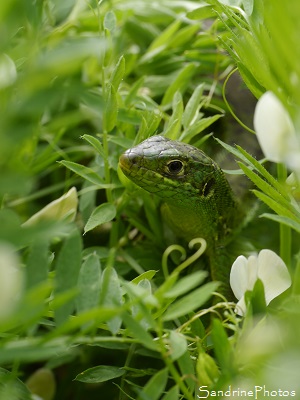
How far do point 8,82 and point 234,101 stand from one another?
0.88 meters

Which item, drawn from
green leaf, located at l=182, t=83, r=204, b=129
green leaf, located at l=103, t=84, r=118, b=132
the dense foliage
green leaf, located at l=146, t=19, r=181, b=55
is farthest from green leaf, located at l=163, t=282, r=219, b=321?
green leaf, located at l=146, t=19, r=181, b=55

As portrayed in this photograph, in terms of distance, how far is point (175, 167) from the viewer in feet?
3.19

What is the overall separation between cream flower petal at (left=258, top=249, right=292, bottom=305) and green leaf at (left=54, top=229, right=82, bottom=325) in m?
0.23

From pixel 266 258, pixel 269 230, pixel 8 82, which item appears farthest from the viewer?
pixel 269 230

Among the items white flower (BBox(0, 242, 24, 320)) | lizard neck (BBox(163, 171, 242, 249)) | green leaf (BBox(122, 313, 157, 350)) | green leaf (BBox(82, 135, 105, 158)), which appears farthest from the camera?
lizard neck (BBox(163, 171, 242, 249))

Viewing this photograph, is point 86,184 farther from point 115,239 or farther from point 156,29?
point 156,29

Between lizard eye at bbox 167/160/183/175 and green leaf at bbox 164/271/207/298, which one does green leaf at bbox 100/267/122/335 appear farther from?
lizard eye at bbox 167/160/183/175

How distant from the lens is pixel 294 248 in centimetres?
93

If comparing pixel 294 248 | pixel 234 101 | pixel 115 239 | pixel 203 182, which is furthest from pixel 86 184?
pixel 234 101

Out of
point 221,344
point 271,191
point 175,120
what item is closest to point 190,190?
point 175,120

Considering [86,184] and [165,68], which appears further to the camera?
[165,68]

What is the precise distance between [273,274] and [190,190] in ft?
1.20

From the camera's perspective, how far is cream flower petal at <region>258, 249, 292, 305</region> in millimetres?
647

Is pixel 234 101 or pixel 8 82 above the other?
pixel 8 82
